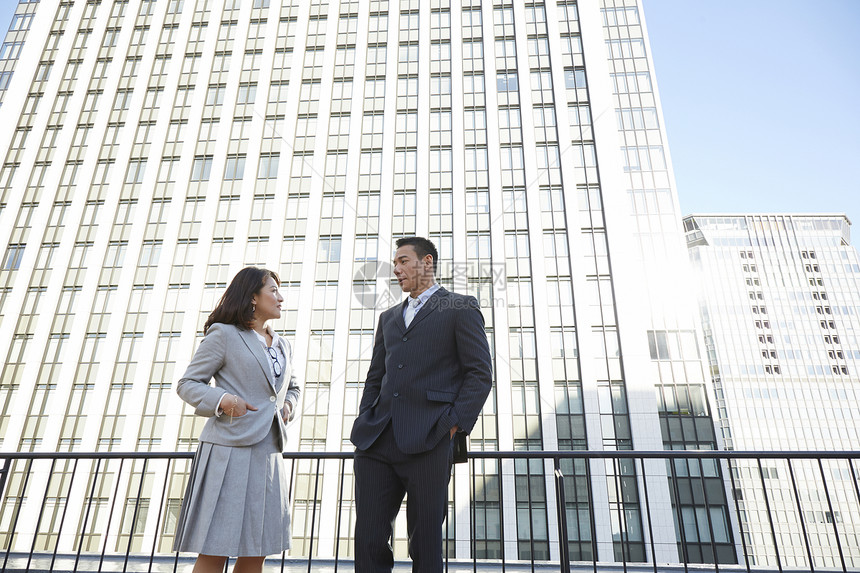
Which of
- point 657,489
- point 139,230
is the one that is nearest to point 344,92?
point 139,230

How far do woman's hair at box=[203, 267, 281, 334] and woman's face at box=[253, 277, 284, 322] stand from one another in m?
0.03

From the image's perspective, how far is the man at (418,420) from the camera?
2484mm

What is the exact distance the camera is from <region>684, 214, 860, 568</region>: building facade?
70.8 metres

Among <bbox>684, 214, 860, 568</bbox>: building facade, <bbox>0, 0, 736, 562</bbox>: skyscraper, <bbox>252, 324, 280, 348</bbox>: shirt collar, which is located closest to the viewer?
<bbox>252, 324, 280, 348</bbox>: shirt collar

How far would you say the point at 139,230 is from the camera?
103 ft

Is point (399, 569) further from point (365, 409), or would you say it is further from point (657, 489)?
point (657, 489)

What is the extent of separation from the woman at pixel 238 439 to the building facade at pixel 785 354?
80466mm

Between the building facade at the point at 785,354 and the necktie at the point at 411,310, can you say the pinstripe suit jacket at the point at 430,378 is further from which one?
the building facade at the point at 785,354

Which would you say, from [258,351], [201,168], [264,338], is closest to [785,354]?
[201,168]

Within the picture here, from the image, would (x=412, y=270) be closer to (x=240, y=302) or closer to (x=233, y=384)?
(x=240, y=302)

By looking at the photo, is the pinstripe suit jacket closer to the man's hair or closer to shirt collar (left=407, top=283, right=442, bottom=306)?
shirt collar (left=407, top=283, right=442, bottom=306)

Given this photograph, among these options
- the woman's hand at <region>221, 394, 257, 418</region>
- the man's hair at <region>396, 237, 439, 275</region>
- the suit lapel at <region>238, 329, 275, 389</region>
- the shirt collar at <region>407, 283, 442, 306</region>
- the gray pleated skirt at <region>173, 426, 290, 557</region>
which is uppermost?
the man's hair at <region>396, 237, 439, 275</region>

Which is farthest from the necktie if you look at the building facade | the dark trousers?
the building facade

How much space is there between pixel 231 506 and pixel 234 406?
0.49 m
